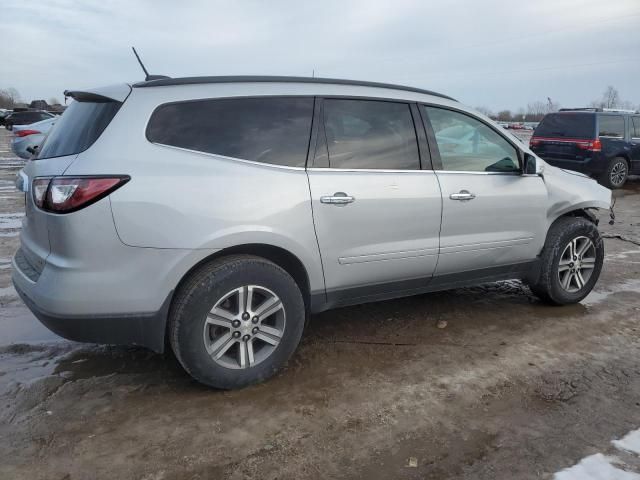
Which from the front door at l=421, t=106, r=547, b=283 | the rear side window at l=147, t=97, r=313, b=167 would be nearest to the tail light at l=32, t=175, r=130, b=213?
the rear side window at l=147, t=97, r=313, b=167

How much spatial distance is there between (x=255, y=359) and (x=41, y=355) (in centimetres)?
157

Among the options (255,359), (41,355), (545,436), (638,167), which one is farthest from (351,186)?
(638,167)

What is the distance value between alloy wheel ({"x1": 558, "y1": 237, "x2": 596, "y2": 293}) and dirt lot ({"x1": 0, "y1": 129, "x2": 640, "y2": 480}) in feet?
1.07

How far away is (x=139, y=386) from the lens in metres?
3.16

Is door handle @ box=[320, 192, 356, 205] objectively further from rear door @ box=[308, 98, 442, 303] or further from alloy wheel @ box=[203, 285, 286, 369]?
alloy wheel @ box=[203, 285, 286, 369]

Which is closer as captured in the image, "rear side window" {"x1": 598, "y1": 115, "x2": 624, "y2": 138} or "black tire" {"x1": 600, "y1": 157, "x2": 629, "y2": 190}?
"rear side window" {"x1": 598, "y1": 115, "x2": 624, "y2": 138}

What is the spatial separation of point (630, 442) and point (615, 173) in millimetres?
11201

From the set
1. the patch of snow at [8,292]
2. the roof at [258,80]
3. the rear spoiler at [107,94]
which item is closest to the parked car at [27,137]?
the patch of snow at [8,292]

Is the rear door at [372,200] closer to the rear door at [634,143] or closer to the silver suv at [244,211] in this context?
the silver suv at [244,211]

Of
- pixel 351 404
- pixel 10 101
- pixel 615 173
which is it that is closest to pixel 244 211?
pixel 351 404

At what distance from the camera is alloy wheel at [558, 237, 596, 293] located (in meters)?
4.44

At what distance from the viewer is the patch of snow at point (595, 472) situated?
7.79 feet

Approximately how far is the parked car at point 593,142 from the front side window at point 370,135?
960 centimetres

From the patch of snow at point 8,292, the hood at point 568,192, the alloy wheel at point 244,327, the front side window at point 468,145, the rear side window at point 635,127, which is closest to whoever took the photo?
the alloy wheel at point 244,327
